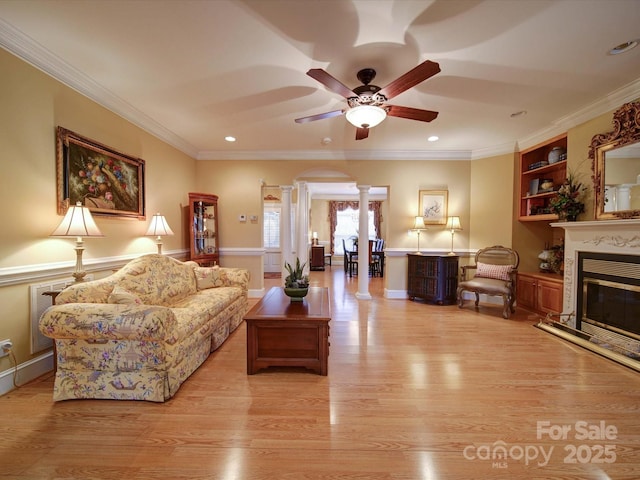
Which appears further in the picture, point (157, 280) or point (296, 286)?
point (157, 280)

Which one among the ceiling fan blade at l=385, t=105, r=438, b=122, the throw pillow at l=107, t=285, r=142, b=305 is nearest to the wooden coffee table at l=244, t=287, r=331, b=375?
the throw pillow at l=107, t=285, r=142, b=305

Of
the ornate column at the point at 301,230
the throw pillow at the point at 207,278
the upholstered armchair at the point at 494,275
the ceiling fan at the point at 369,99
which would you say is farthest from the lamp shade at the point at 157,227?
the upholstered armchair at the point at 494,275

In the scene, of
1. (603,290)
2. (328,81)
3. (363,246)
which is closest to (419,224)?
(363,246)

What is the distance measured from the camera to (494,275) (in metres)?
4.00

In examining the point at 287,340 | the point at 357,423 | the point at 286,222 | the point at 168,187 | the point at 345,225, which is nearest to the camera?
the point at 357,423

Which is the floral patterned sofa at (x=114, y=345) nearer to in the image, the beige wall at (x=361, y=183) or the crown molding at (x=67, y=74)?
the crown molding at (x=67, y=74)

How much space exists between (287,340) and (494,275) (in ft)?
11.4

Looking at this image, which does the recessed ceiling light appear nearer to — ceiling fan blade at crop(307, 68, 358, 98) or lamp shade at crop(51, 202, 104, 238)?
ceiling fan blade at crop(307, 68, 358, 98)

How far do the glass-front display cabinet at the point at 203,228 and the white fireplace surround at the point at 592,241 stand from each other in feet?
17.1

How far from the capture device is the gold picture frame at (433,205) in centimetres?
482

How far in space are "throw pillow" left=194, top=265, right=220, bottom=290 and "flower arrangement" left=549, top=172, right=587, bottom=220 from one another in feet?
14.8

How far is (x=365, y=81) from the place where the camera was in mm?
2451

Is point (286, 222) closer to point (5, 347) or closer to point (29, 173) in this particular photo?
point (29, 173)

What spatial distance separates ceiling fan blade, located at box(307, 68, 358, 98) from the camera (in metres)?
1.90
